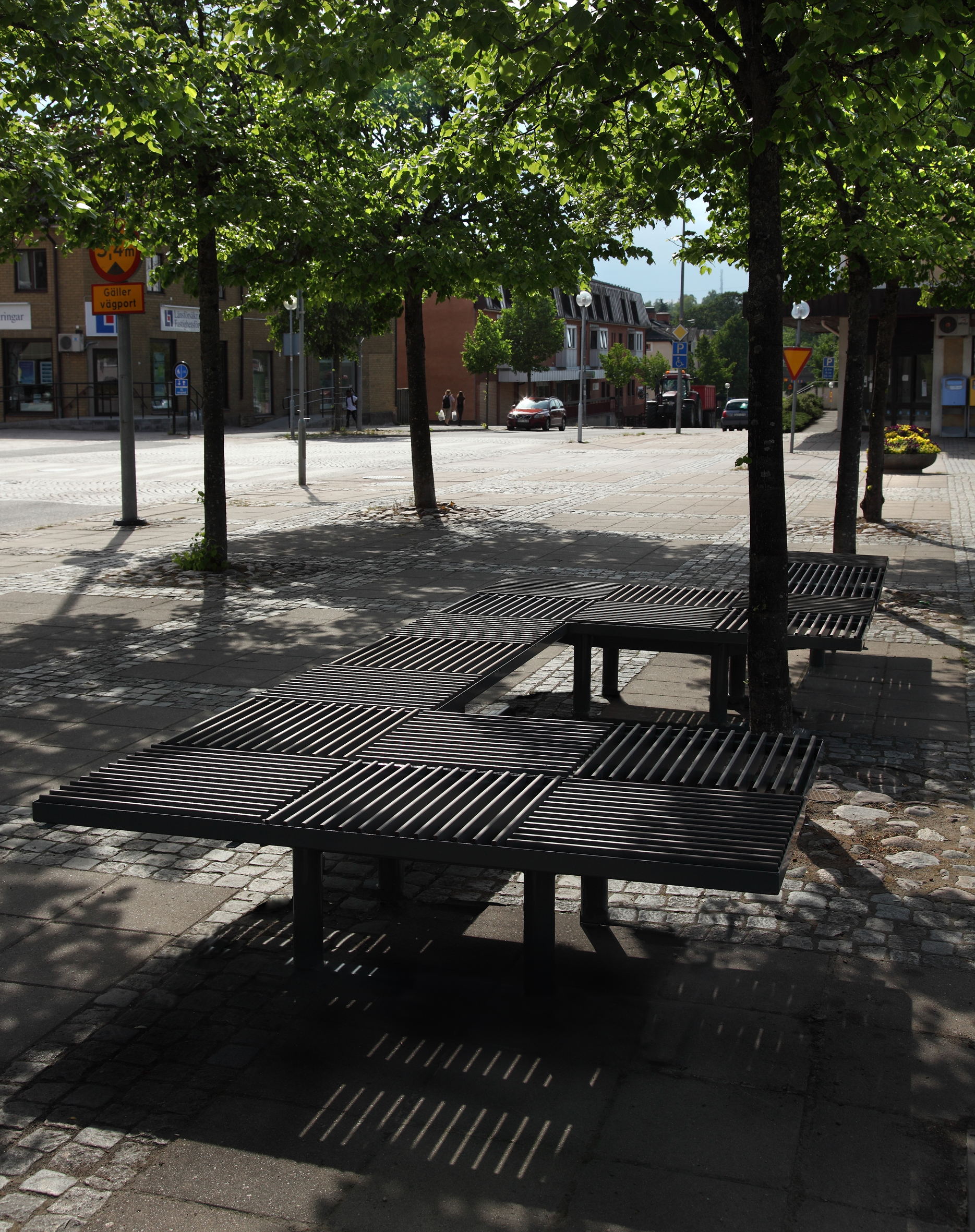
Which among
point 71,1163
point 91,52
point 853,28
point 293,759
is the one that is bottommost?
point 71,1163

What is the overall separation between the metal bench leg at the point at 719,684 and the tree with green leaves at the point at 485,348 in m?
56.6

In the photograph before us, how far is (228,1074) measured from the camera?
11.5ft

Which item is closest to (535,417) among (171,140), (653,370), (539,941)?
(653,370)

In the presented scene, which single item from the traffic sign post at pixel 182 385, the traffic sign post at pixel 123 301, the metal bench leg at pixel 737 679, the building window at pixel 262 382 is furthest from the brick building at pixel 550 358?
the metal bench leg at pixel 737 679

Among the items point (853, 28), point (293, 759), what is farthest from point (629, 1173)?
point (853, 28)

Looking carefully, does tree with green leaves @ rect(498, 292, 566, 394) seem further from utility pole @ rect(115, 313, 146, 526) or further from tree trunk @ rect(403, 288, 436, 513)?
utility pole @ rect(115, 313, 146, 526)

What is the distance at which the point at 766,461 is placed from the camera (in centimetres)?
583

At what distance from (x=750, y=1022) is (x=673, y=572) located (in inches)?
336

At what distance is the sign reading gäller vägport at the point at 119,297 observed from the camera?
13.8 metres

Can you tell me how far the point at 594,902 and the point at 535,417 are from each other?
48.8 meters

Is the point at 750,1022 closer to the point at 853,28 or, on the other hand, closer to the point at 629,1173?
the point at 629,1173

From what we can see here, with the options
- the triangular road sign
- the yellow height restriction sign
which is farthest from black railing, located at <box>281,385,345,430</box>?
the yellow height restriction sign

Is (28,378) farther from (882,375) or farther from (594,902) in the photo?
(594,902)

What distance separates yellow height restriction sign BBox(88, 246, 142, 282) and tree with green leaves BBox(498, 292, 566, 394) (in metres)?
50.7
